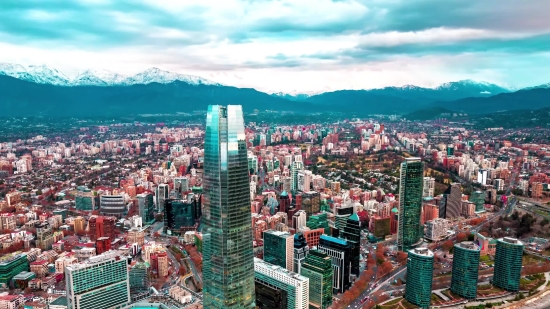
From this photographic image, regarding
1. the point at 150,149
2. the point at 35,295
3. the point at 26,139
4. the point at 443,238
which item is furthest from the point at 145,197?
the point at 26,139

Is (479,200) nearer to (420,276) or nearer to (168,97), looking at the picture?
(420,276)

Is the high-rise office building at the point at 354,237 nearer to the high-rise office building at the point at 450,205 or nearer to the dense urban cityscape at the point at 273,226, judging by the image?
the dense urban cityscape at the point at 273,226

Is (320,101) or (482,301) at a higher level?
(320,101)

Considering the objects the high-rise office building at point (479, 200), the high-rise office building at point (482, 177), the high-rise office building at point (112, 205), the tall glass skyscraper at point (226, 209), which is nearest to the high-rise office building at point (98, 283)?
the tall glass skyscraper at point (226, 209)

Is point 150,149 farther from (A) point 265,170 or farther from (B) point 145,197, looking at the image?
(B) point 145,197

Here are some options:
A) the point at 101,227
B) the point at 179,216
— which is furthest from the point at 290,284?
the point at 101,227

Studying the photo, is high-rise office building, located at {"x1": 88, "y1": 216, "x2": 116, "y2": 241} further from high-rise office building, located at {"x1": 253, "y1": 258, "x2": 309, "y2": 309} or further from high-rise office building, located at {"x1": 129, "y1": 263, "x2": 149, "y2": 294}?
high-rise office building, located at {"x1": 253, "y1": 258, "x2": 309, "y2": 309}
